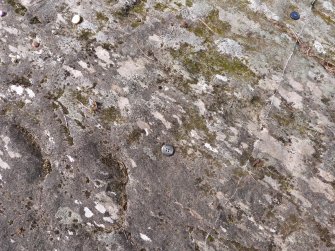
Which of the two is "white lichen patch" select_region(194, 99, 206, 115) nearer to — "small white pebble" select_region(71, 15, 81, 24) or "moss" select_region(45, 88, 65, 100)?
"moss" select_region(45, 88, 65, 100)

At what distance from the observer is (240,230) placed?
804 centimetres

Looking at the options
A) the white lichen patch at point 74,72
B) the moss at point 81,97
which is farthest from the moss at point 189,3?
the moss at point 81,97

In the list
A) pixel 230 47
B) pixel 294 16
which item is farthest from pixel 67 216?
pixel 294 16

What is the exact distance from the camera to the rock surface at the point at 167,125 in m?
8.14

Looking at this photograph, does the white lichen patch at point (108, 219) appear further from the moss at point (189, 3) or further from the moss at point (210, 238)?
the moss at point (189, 3)

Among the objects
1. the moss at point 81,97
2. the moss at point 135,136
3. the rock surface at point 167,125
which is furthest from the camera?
the moss at point 81,97

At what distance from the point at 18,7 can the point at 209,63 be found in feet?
15.4

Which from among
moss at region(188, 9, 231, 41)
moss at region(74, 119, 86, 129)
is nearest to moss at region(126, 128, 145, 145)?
moss at region(74, 119, 86, 129)

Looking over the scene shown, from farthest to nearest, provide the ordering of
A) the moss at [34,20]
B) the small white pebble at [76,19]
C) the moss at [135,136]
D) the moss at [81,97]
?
the moss at [34,20] → the small white pebble at [76,19] → the moss at [81,97] → the moss at [135,136]

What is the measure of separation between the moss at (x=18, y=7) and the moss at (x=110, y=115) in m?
3.30

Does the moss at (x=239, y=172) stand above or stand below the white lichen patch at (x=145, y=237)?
above

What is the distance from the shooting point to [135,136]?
8766 millimetres

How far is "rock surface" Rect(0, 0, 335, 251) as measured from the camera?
26.7 ft

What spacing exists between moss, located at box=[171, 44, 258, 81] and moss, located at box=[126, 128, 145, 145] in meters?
1.74
